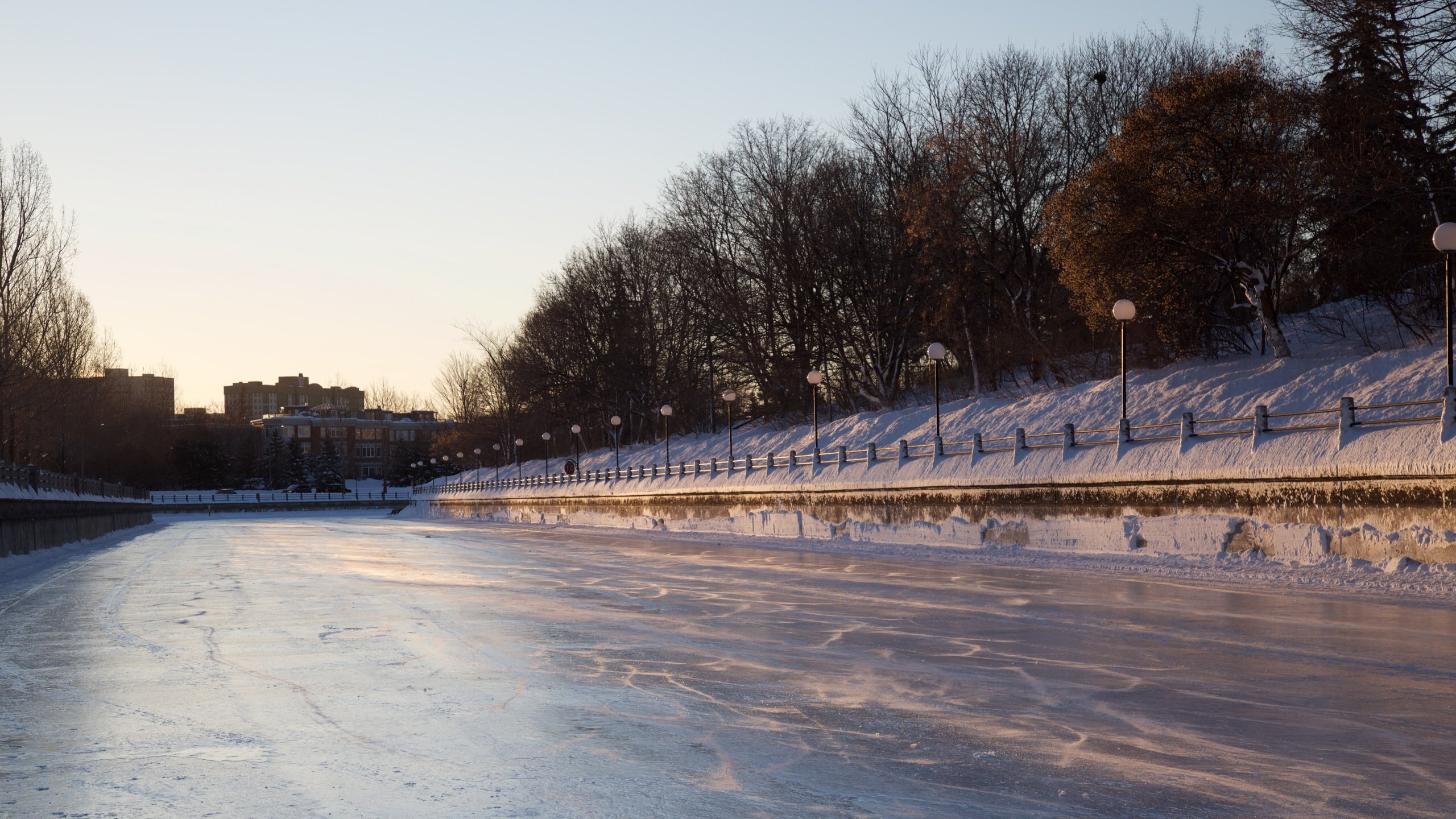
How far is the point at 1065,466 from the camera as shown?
3042 cm

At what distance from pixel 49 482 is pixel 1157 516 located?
109 ft

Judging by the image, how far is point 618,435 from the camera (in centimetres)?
7919

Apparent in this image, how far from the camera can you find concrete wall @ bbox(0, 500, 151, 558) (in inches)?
1105

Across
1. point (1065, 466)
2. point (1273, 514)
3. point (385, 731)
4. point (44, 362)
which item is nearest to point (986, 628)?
point (385, 731)

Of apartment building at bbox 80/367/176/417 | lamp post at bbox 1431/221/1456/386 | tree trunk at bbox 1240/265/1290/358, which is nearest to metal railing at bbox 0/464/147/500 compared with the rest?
apartment building at bbox 80/367/176/417

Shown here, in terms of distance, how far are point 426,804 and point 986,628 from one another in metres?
8.64

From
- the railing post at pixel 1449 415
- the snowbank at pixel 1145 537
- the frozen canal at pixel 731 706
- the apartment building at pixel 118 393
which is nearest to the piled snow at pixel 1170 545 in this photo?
the snowbank at pixel 1145 537

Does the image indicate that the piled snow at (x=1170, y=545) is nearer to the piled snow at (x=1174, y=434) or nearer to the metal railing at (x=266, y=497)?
the piled snow at (x=1174, y=434)

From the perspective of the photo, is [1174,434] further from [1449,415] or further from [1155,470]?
[1449,415]

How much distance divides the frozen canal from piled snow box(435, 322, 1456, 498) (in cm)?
733

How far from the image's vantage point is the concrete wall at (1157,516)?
68.3 ft

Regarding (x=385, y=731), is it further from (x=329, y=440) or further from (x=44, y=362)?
(x=329, y=440)

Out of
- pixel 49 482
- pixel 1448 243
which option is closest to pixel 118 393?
pixel 49 482

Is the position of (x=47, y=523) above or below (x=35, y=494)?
below
